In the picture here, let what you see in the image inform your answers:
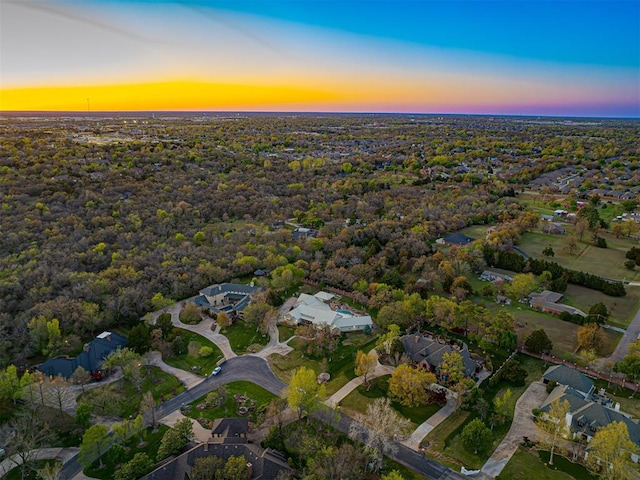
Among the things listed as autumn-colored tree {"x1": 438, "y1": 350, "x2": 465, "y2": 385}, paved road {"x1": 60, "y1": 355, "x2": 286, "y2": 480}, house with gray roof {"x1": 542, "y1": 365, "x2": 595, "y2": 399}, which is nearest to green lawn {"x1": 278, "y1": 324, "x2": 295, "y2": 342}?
paved road {"x1": 60, "y1": 355, "x2": 286, "y2": 480}

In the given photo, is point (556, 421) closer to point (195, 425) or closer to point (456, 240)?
point (195, 425)

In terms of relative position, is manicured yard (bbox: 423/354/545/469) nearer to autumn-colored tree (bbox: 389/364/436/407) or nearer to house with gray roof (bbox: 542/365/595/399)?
house with gray roof (bbox: 542/365/595/399)

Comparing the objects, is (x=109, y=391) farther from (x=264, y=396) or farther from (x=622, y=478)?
(x=622, y=478)

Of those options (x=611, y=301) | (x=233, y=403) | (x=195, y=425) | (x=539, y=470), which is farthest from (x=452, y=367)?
(x=611, y=301)

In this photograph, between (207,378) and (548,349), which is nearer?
(207,378)

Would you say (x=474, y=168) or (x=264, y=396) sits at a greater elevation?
(x=474, y=168)

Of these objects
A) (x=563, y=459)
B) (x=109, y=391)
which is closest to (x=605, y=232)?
(x=563, y=459)

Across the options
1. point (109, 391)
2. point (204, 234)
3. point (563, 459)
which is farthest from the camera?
point (204, 234)
